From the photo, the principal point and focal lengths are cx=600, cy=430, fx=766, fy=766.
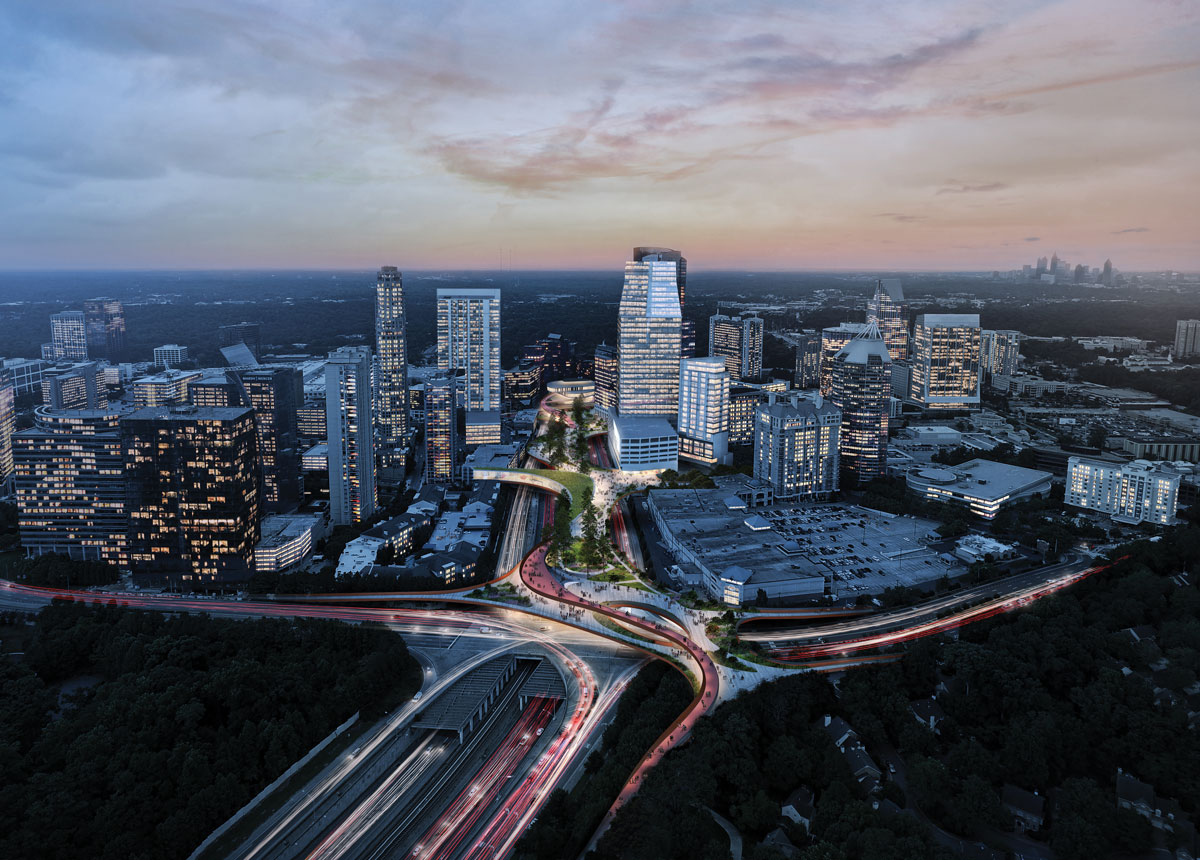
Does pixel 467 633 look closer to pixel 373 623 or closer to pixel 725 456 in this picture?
pixel 373 623

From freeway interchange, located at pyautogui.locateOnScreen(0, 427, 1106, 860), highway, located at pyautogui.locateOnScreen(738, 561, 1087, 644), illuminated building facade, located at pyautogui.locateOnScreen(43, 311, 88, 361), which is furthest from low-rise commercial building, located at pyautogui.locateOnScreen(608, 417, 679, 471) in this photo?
illuminated building facade, located at pyautogui.locateOnScreen(43, 311, 88, 361)

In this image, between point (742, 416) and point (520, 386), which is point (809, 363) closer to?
point (742, 416)

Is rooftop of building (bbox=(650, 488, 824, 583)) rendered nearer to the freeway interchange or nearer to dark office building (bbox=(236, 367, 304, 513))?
the freeway interchange

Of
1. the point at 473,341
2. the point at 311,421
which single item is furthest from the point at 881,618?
the point at 311,421

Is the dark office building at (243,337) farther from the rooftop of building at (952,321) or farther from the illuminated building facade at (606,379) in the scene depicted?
the rooftop of building at (952,321)

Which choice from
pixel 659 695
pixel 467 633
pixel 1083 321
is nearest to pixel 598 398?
pixel 467 633

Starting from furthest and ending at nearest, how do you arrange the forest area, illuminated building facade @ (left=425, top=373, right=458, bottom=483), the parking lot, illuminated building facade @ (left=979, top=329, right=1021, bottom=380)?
illuminated building facade @ (left=979, top=329, right=1021, bottom=380) < illuminated building facade @ (left=425, top=373, right=458, bottom=483) < the parking lot < the forest area

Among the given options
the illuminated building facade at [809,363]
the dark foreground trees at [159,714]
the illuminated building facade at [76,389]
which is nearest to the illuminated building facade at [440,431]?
the dark foreground trees at [159,714]
